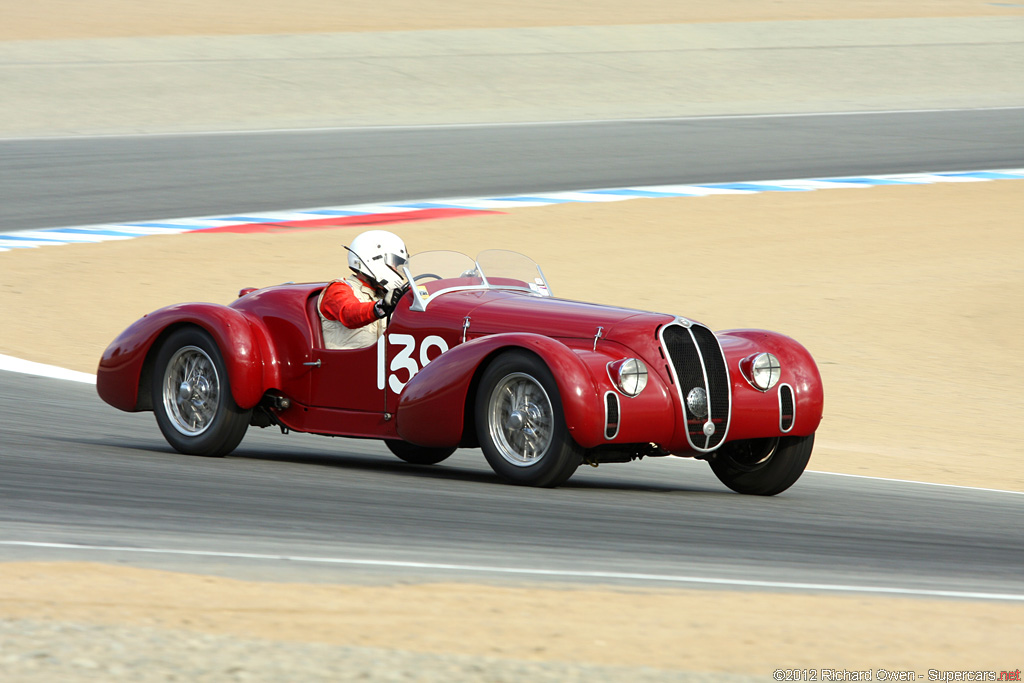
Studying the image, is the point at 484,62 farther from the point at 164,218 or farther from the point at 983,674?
the point at 983,674

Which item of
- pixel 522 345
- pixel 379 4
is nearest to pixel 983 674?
pixel 522 345

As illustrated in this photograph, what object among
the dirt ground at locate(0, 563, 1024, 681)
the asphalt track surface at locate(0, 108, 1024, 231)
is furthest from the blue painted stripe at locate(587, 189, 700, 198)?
the dirt ground at locate(0, 563, 1024, 681)

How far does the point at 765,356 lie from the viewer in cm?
887

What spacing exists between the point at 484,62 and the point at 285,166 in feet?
41.2

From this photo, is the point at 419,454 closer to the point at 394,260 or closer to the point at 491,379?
the point at 394,260

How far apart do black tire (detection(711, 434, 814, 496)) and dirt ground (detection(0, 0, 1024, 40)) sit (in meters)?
31.3

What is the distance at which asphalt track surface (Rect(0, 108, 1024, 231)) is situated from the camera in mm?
22312

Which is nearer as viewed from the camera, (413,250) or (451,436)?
(451,436)

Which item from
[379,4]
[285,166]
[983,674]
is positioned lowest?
[983,674]

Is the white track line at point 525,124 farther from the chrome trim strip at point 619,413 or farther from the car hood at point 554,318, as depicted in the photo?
the chrome trim strip at point 619,413

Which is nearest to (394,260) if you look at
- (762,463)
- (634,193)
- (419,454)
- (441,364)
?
(441,364)

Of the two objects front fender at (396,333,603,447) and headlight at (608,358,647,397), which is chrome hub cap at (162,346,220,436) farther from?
headlight at (608,358,647,397)

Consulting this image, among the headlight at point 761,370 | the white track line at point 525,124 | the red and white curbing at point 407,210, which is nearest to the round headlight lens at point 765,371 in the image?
the headlight at point 761,370

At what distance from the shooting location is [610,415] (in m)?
8.25
